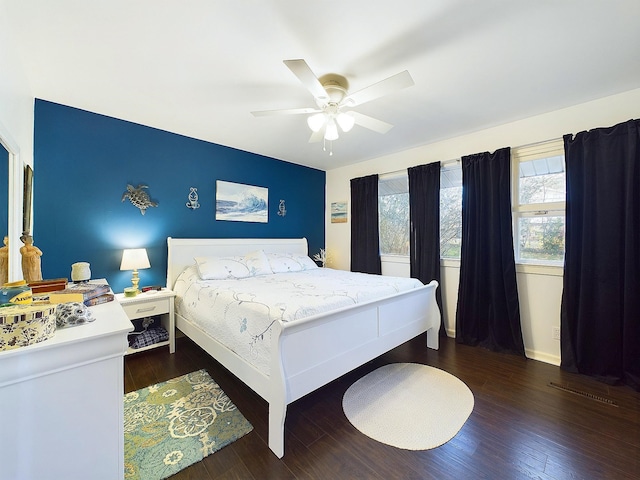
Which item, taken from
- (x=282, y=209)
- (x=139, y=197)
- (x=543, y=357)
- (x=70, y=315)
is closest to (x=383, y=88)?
(x=70, y=315)

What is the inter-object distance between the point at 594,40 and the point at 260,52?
83.4 inches

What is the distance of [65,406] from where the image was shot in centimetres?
93

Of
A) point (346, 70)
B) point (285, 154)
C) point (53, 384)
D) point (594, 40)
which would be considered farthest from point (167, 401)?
point (594, 40)

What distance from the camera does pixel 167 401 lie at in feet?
6.72

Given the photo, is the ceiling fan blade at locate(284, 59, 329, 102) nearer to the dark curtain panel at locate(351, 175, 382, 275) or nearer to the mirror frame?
the mirror frame

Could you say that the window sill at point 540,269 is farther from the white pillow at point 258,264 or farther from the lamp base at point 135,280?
the lamp base at point 135,280

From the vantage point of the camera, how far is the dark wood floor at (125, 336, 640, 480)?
147 centimetres

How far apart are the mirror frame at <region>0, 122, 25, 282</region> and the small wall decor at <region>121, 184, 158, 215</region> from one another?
3.53 feet

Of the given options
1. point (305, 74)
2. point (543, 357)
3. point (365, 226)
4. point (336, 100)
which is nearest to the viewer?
point (305, 74)

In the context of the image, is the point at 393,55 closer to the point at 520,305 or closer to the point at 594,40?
the point at 594,40

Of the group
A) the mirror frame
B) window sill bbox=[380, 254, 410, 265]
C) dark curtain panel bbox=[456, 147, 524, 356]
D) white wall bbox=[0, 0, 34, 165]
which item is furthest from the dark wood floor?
white wall bbox=[0, 0, 34, 165]

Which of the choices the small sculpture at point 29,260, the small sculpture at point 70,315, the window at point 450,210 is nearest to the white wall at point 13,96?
the small sculpture at point 29,260

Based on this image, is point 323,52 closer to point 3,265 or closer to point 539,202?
point 3,265

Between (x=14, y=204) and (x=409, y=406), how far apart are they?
9.83ft
